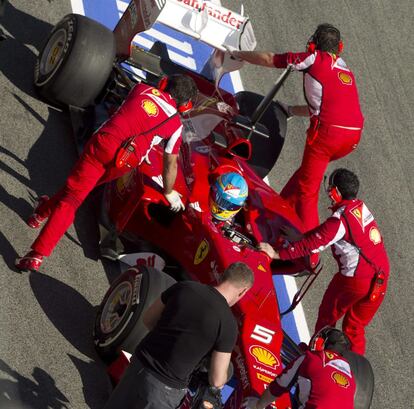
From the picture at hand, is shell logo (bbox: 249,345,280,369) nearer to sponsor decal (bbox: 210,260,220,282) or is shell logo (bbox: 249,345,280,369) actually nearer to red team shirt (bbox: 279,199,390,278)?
sponsor decal (bbox: 210,260,220,282)

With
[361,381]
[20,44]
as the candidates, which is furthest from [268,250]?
[20,44]

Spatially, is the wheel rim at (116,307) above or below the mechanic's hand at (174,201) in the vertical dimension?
below

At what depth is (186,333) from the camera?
5.70 meters

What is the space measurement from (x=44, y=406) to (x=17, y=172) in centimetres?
232

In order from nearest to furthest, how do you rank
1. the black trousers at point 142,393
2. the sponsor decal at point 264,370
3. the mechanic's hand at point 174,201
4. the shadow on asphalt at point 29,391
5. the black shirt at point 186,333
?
1. the black shirt at point 186,333
2. the black trousers at point 142,393
3. the shadow on asphalt at point 29,391
4. the sponsor decal at point 264,370
5. the mechanic's hand at point 174,201

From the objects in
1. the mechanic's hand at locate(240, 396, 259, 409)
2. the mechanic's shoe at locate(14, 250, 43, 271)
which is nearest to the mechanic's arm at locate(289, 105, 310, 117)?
the mechanic's shoe at locate(14, 250, 43, 271)

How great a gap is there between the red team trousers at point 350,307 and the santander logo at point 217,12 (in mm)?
2682

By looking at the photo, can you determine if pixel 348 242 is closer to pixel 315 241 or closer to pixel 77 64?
pixel 315 241

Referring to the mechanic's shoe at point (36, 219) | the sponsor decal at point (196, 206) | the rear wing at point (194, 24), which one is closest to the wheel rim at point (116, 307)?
the mechanic's shoe at point (36, 219)

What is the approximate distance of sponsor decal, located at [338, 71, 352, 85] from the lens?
945 centimetres

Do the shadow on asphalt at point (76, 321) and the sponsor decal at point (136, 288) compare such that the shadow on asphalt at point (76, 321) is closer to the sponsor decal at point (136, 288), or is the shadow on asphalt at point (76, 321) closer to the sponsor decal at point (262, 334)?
the sponsor decal at point (136, 288)

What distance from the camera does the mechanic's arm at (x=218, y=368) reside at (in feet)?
19.1

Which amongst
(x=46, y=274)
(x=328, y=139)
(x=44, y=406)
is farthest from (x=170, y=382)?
(x=328, y=139)

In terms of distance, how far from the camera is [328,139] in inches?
370
